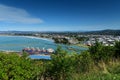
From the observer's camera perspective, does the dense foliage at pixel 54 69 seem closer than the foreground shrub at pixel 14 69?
No

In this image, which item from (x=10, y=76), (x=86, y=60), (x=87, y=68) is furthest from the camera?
(x=86, y=60)

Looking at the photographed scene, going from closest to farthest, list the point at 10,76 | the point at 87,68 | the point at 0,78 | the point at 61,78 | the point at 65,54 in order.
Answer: the point at 0,78, the point at 10,76, the point at 61,78, the point at 65,54, the point at 87,68

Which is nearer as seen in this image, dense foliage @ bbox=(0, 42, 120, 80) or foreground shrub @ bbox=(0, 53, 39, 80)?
foreground shrub @ bbox=(0, 53, 39, 80)

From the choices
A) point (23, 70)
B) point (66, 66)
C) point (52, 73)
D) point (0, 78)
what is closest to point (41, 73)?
point (52, 73)

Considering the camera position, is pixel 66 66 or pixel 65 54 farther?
pixel 65 54

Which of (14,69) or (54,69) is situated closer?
(14,69)

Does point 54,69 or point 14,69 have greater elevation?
point 14,69

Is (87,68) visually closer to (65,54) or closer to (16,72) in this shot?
(65,54)

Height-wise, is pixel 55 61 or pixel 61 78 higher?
pixel 55 61

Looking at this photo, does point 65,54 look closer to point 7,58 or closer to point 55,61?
point 55,61
